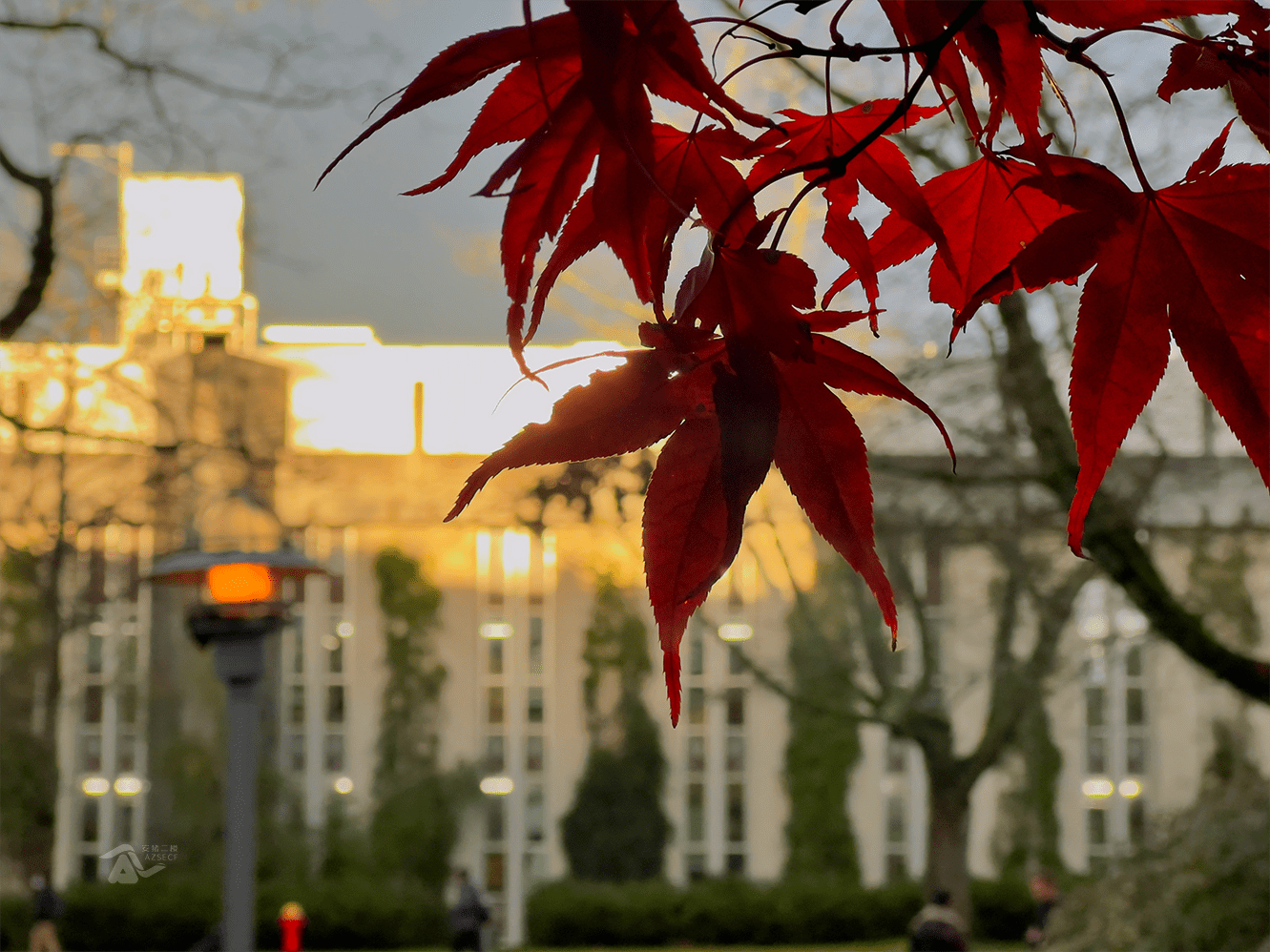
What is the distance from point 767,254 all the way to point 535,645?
24488 mm

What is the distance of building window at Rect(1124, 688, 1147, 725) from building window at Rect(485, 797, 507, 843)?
1200 cm

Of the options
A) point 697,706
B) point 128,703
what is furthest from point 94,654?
point 697,706

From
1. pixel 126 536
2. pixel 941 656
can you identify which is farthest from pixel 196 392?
pixel 941 656

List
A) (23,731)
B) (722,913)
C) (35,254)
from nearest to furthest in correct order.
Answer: (35,254)
(23,731)
(722,913)

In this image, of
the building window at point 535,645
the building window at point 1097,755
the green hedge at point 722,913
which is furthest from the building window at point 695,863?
the building window at point 1097,755

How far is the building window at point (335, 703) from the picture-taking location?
23.8m

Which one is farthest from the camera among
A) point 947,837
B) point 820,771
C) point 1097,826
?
point 1097,826

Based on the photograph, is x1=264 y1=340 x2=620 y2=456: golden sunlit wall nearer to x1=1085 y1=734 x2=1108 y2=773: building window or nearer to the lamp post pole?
the lamp post pole

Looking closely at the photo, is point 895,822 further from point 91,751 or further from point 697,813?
point 91,751

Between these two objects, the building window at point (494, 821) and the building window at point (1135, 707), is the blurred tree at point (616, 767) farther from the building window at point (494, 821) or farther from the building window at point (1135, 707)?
the building window at point (1135, 707)

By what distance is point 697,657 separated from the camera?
80.8 feet

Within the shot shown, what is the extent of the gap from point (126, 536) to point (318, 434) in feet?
10.1

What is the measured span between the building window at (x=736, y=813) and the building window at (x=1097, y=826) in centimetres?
644

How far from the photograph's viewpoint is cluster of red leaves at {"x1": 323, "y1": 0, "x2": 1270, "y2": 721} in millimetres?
622
